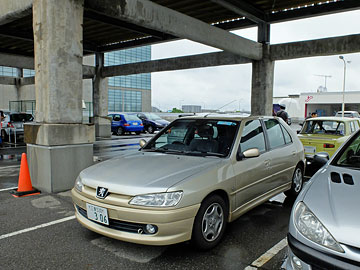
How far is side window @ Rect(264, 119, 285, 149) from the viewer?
4.73 meters

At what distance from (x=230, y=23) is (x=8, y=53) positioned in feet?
40.8

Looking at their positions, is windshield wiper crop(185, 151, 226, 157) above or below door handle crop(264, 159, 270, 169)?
above

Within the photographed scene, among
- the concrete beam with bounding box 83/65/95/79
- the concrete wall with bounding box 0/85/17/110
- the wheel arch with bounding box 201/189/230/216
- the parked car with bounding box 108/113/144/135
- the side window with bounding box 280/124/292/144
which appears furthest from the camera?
the concrete wall with bounding box 0/85/17/110

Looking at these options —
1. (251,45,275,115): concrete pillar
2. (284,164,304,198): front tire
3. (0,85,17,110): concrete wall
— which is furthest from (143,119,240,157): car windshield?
(0,85,17,110): concrete wall

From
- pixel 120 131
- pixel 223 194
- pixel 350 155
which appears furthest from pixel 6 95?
pixel 350 155

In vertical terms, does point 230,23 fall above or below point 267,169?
above

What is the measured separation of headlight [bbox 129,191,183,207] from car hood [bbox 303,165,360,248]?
1.17 m

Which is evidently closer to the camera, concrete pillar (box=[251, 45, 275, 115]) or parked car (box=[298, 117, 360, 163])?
parked car (box=[298, 117, 360, 163])

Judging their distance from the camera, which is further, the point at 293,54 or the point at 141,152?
the point at 293,54

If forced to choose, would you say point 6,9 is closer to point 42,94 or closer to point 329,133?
point 42,94

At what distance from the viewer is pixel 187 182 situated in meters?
3.07

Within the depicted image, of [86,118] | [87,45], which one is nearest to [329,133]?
[87,45]

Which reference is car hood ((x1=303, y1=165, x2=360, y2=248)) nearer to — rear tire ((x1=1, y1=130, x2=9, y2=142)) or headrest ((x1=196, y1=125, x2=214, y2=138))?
headrest ((x1=196, y1=125, x2=214, y2=138))

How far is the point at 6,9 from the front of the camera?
7305 millimetres
